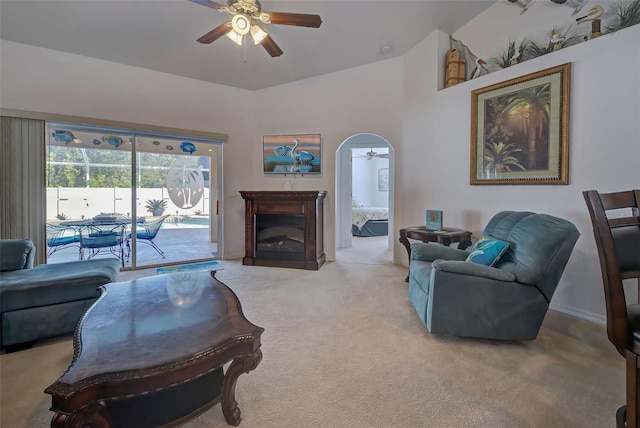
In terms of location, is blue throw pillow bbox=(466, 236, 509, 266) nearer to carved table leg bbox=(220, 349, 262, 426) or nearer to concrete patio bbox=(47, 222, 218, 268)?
carved table leg bbox=(220, 349, 262, 426)

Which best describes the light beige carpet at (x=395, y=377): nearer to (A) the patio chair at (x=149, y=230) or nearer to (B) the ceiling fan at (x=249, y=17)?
(A) the patio chair at (x=149, y=230)

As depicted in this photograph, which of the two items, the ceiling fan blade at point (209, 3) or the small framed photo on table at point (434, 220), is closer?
the ceiling fan blade at point (209, 3)

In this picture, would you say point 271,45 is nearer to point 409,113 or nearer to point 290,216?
point 409,113

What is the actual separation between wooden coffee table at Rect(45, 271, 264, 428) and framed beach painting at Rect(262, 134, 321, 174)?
3534 millimetres

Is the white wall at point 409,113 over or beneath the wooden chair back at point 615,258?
over

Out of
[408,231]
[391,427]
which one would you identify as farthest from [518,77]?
[391,427]

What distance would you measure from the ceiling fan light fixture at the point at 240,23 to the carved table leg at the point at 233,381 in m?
2.65

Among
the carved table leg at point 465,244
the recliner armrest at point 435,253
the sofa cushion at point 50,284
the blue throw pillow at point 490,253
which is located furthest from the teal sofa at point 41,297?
the carved table leg at point 465,244

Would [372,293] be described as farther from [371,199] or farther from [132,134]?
[371,199]

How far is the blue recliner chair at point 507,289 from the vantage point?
210 cm

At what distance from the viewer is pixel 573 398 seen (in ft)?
5.41

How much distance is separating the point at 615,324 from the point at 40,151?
552 cm

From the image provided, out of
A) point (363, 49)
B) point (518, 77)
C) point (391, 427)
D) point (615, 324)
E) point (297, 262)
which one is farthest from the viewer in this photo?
point (297, 262)

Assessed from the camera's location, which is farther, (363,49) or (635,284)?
(363,49)
